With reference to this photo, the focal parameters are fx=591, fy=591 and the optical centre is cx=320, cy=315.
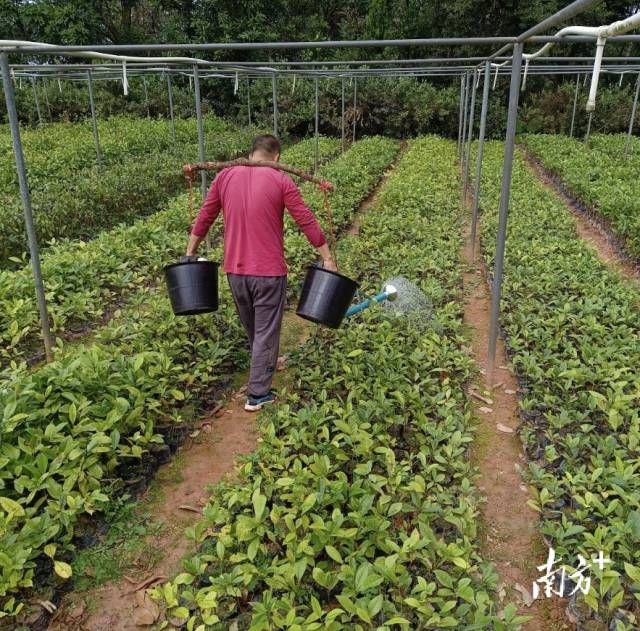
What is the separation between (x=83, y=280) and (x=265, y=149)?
112 inches

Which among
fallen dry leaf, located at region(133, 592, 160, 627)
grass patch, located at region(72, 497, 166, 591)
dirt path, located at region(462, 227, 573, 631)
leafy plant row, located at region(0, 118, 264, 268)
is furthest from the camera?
leafy plant row, located at region(0, 118, 264, 268)

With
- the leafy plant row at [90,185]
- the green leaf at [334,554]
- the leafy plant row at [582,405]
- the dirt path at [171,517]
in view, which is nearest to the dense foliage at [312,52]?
the leafy plant row at [90,185]

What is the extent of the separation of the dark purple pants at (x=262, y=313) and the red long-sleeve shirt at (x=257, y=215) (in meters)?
0.07

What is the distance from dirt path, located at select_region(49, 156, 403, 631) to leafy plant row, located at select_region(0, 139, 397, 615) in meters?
0.17

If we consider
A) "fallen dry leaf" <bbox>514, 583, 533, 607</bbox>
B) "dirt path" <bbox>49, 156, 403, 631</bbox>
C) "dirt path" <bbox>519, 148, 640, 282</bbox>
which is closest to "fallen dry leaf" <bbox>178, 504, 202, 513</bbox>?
"dirt path" <bbox>49, 156, 403, 631</bbox>

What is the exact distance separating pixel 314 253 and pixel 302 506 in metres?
4.47

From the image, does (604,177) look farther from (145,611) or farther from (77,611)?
(77,611)

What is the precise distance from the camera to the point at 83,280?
575 cm

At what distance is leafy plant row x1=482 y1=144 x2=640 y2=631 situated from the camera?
2.54 m

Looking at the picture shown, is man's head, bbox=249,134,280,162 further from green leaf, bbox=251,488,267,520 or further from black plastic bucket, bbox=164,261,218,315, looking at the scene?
green leaf, bbox=251,488,267,520

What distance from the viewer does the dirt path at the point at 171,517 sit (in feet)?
8.48

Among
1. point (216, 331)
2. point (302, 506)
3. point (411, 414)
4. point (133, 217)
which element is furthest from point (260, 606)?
point (133, 217)

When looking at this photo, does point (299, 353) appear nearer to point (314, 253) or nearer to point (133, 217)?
point (314, 253)

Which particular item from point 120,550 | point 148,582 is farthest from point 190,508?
point 148,582
